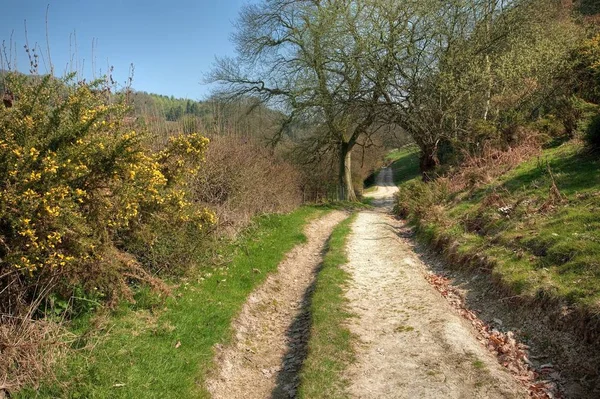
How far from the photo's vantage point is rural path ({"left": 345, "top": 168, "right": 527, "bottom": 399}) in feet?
16.7

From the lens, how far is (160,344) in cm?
594

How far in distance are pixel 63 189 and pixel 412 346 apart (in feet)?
17.8

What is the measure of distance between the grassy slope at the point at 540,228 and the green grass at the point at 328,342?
308 centimetres

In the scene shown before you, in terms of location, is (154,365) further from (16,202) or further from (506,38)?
(506,38)

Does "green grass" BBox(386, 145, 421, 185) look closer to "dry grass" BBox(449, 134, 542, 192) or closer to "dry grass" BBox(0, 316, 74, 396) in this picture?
"dry grass" BBox(449, 134, 542, 192)

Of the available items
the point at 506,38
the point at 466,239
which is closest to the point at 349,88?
the point at 506,38

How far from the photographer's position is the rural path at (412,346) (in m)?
5.10

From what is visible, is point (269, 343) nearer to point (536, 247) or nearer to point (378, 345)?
point (378, 345)

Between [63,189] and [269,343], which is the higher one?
[63,189]

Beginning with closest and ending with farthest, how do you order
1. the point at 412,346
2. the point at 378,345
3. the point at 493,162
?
the point at 412,346, the point at 378,345, the point at 493,162

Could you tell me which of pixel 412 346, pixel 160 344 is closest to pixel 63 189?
Answer: pixel 160 344

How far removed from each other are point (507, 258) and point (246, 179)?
896 cm

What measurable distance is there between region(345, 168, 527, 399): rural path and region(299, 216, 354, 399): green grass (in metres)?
0.19

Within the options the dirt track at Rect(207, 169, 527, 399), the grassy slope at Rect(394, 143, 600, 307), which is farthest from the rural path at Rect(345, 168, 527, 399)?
the grassy slope at Rect(394, 143, 600, 307)
